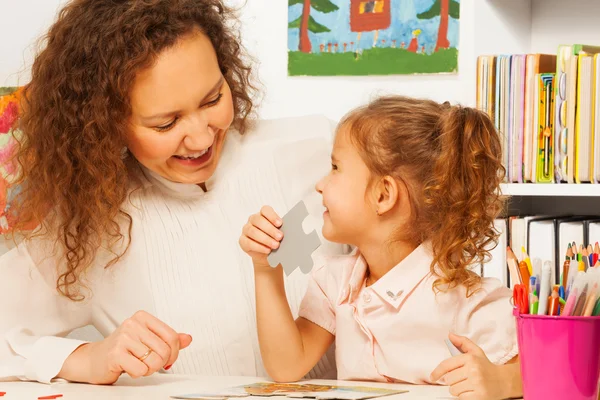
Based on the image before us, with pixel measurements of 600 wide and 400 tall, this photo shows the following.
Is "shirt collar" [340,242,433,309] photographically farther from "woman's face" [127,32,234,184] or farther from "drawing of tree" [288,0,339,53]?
"drawing of tree" [288,0,339,53]

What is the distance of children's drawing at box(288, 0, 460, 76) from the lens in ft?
8.32

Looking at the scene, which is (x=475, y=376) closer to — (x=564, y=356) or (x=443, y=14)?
(x=564, y=356)

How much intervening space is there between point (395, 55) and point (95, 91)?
1.33 metres

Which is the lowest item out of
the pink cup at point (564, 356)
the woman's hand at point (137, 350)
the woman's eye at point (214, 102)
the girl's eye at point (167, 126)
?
the woman's hand at point (137, 350)

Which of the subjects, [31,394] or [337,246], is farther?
[337,246]

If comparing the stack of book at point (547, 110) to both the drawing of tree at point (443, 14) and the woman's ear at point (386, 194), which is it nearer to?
the drawing of tree at point (443, 14)

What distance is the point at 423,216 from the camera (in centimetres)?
137

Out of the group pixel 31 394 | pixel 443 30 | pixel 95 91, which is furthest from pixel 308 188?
pixel 443 30

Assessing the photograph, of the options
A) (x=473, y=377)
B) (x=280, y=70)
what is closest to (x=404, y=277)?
(x=473, y=377)

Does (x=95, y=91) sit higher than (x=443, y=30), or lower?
lower

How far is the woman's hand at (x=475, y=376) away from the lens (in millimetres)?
1049

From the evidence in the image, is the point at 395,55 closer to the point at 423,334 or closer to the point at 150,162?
the point at 150,162

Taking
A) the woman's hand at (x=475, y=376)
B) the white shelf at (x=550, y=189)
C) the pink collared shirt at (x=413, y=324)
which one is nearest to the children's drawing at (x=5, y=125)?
the white shelf at (x=550, y=189)

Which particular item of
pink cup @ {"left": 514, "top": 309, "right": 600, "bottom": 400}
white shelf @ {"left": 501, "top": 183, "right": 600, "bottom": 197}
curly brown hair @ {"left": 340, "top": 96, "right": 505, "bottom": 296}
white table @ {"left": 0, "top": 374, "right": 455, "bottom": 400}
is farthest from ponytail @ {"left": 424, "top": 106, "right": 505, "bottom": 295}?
white shelf @ {"left": 501, "top": 183, "right": 600, "bottom": 197}
